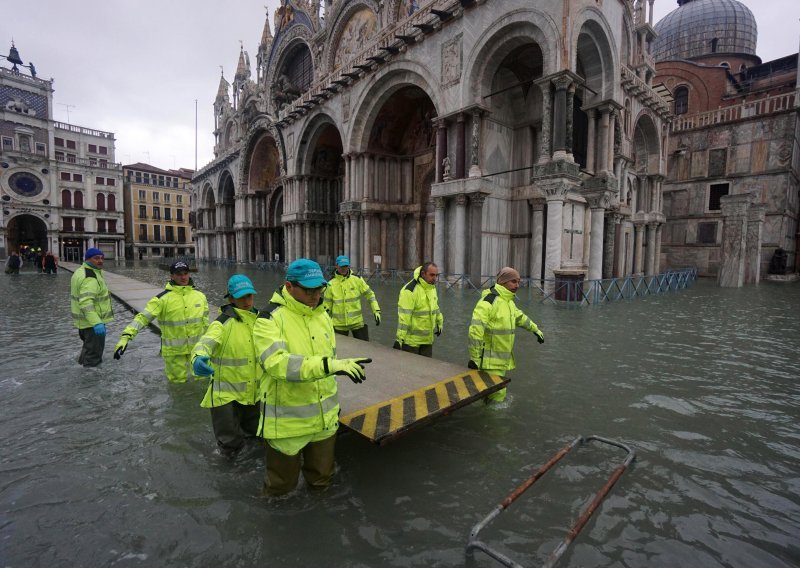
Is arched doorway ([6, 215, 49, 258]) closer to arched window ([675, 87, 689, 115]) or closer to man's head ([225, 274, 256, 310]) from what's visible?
man's head ([225, 274, 256, 310])

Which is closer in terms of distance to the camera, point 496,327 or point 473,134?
point 496,327

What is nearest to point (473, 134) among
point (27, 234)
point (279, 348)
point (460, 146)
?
point (460, 146)

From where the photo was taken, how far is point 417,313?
18.2 feet

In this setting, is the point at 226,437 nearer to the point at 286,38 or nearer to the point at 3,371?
the point at 3,371

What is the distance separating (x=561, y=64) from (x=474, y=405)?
1304 centimetres

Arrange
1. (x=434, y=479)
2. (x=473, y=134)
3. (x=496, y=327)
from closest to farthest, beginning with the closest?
1. (x=434, y=479)
2. (x=496, y=327)
3. (x=473, y=134)

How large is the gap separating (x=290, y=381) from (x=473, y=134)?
15.4m

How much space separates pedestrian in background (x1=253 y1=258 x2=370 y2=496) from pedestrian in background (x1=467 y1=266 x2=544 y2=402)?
80.7 inches

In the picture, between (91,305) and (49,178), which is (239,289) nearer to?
(91,305)

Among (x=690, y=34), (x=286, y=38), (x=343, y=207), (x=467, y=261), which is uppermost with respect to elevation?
(x=690, y=34)

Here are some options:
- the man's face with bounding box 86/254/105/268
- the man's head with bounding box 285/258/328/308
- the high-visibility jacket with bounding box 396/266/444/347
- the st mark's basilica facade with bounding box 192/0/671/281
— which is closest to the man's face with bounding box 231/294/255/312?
the man's head with bounding box 285/258/328/308

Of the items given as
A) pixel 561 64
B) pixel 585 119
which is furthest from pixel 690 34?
pixel 561 64

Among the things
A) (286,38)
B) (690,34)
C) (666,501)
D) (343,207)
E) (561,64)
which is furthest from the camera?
(690,34)

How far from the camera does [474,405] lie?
4.60 meters
